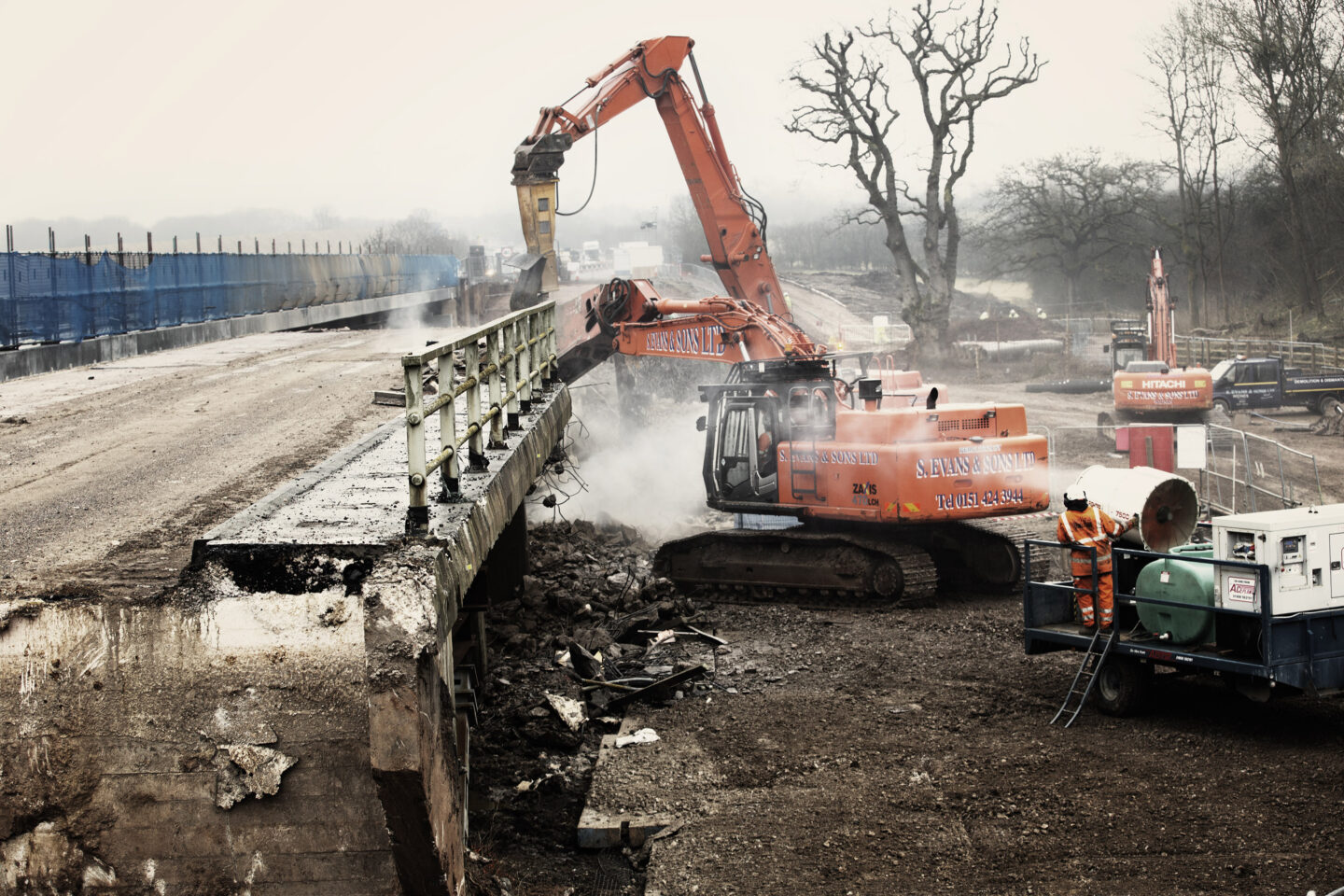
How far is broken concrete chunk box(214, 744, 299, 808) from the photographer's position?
20.8 ft

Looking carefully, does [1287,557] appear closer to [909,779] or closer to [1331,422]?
[909,779]

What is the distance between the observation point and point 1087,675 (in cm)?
1175

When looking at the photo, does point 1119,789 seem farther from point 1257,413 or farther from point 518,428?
point 1257,413

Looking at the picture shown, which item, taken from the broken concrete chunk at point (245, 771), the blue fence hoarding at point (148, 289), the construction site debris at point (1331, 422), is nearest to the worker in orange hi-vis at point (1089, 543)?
the broken concrete chunk at point (245, 771)

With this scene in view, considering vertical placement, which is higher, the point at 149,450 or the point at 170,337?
the point at 170,337

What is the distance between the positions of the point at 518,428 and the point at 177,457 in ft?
10.1

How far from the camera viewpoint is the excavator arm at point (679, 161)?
19156 millimetres

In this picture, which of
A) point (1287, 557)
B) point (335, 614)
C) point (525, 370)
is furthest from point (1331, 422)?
point (335, 614)

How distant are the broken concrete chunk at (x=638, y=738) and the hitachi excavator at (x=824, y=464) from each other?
5318 millimetres

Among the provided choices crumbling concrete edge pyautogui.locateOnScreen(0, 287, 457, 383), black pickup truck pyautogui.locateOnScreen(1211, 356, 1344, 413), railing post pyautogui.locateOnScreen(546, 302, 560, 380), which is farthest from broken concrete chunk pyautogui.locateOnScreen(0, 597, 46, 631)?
black pickup truck pyautogui.locateOnScreen(1211, 356, 1344, 413)

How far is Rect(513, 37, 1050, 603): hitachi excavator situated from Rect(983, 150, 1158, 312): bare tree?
47.2 m

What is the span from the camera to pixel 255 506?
771 cm

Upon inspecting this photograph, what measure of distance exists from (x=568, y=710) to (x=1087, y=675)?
15.9ft

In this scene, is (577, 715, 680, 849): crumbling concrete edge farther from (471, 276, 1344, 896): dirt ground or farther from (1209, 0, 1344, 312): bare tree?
(1209, 0, 1344, 312): bare tree
